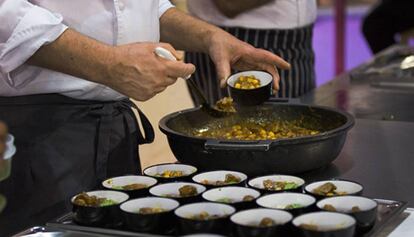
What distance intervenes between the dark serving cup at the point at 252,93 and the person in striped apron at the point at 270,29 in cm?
73

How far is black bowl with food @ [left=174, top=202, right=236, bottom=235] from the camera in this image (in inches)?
56.2

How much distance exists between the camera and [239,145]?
5.72 feet

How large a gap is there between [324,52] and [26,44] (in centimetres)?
571

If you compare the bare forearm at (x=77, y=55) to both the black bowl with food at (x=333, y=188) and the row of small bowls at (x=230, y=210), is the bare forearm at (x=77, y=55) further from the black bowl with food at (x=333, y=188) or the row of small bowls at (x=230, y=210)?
the black bowl with food at (x=333, y=188)

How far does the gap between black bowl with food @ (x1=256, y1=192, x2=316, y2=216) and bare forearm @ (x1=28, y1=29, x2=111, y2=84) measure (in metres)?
0.48

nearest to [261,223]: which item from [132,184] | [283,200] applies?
[283,200]

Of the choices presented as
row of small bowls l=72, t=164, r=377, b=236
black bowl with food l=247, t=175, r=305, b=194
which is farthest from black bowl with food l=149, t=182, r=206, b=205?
black bowl with food l=247, t=175, r=305, b=194

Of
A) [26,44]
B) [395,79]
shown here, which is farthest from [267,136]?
[395,79]

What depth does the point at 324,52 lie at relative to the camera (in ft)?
24.0

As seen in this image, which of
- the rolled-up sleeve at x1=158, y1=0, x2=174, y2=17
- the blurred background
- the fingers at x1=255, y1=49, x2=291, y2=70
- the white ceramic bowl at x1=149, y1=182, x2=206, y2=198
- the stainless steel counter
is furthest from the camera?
the blurred background

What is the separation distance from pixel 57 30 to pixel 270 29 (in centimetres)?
129

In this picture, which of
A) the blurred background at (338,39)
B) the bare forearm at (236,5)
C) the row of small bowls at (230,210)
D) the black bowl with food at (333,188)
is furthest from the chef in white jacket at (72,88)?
the blurred background at (338,39)

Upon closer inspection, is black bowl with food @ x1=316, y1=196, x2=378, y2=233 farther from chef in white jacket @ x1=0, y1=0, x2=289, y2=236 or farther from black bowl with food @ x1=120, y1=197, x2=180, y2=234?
chef in white jacket @ x1=0, y1=0, x2=289, y2=236

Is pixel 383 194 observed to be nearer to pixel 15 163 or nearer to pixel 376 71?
pixel 15 163
